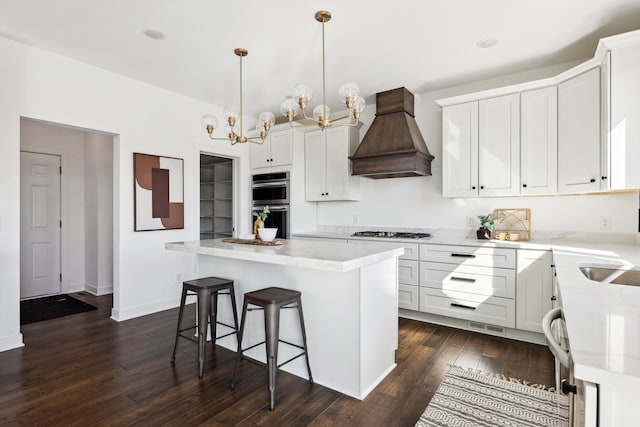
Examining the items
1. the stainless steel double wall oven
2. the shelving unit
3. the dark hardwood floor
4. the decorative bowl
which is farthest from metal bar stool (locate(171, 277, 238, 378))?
the shelving unit

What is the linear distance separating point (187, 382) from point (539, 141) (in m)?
3.63

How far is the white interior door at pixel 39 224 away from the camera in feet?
15.2

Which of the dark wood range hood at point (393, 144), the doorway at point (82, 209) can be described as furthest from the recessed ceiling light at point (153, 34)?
the doorway at point (82, 209)

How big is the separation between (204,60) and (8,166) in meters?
1.97

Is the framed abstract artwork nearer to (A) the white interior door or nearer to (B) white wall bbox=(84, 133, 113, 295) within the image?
(B) white wall bbox=(84, 133, 113, 295)

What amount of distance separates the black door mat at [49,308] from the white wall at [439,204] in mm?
3340

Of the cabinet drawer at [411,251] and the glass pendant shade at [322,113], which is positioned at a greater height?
the glass pendant shade at [322,113]

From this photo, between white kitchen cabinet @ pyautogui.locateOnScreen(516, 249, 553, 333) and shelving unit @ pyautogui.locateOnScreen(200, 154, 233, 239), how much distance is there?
159 inches

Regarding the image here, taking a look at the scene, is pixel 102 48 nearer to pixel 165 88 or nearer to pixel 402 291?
pixel 165 88

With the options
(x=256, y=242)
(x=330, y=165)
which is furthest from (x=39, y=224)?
(x=330, y=165)

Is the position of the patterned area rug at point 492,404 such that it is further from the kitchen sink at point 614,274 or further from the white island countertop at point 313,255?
the white island countertop at point 313,255

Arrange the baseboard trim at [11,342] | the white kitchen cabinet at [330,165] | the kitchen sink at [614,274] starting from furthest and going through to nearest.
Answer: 1. the white kitchen cabinet at [330,165]
2. the baseboard trim at [11,342]
3. the kitchen sink at [614,274]

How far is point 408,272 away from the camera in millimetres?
3703

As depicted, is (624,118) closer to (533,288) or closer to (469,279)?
(533,288)
